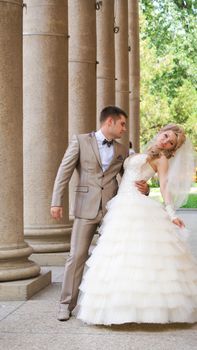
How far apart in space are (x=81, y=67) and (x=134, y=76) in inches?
653

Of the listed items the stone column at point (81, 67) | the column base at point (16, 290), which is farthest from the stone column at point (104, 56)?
the column base at point (16, 290)

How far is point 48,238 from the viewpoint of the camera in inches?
544

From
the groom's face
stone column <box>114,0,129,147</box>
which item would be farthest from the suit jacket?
stone column <box>114,0,129,147</box>

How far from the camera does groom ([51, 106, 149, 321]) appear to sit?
936 centimetres

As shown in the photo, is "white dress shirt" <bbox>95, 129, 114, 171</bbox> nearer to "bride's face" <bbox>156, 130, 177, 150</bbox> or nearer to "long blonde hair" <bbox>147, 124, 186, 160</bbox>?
"long blonde hair" <bbox>147, 124, 186, 160</bbox>

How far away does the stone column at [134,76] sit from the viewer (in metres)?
32.4

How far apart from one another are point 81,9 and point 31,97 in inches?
176

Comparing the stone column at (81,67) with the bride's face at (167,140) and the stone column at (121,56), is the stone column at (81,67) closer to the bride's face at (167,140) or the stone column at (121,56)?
the bride's face at (167,140)

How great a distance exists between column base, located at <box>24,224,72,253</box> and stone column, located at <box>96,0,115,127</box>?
812cm

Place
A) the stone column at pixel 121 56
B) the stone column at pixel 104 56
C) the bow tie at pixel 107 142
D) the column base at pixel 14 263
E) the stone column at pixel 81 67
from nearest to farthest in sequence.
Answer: the bow tie at pixel 107 142 → the column base at pixel 14 263 → the stone column at pixel 81 67 → the stone column at pixel 104 56 → the stone column at pixel 121 56

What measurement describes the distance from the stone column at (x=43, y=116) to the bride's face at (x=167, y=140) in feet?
14.7

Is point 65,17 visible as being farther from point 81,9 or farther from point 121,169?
point 121,169

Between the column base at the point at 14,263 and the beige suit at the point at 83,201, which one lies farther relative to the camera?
the column base at the point at 14,263

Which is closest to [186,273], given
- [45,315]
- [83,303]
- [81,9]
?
[83,303]
